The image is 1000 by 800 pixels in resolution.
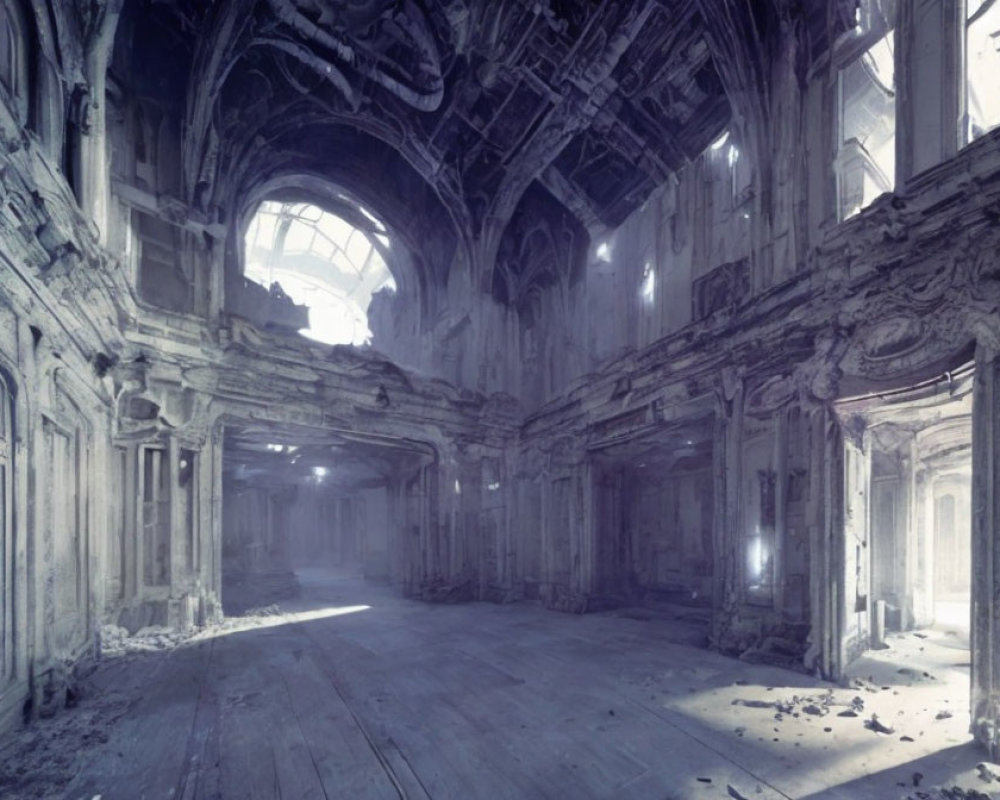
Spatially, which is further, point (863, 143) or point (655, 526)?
point (655, 526)

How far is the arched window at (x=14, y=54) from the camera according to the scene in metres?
3.94

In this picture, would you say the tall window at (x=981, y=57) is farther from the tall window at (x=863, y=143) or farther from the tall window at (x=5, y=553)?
the tall window at (x=5, y=553)

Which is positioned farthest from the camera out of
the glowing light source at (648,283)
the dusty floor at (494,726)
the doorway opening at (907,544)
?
the glowing light source at (648,283)

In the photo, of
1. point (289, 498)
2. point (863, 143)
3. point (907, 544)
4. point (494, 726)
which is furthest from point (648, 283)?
point (289, 498)

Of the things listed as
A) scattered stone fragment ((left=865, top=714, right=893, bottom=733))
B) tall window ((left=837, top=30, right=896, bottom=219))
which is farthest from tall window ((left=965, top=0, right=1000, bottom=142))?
scattered stone fragment ((left=865, top=714, right=893, bottom=733))

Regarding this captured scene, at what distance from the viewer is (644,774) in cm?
329

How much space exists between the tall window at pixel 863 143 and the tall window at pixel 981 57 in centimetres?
83

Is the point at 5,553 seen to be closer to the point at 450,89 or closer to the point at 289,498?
the point at 450,89

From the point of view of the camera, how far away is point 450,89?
979cm

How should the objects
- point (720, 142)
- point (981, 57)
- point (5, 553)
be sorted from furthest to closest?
1. point (720, 142)
2. point (981, 57)
3. point (5, 553)

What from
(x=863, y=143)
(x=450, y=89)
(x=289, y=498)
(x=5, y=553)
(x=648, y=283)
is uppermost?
(x=450, y=89)

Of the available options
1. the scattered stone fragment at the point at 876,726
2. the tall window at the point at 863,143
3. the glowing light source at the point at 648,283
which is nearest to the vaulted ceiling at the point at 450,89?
the glowing light source at the point at 648,283

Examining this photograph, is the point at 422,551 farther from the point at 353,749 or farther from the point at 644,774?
the point at 644,774

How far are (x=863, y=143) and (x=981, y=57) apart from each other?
1.23 m
